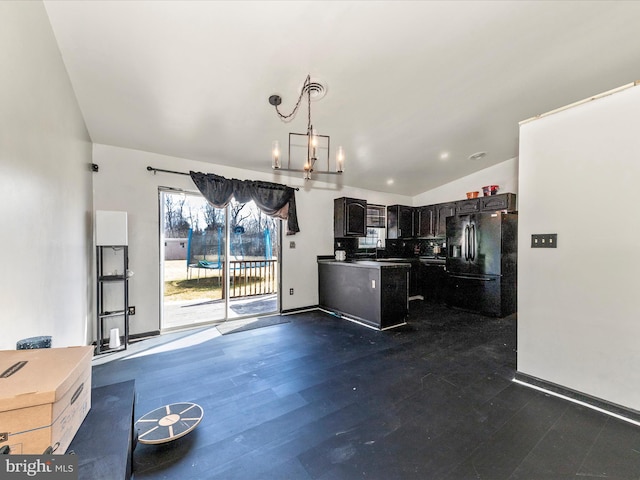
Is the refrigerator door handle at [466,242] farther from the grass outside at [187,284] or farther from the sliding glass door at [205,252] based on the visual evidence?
the grass outside at [187,284]

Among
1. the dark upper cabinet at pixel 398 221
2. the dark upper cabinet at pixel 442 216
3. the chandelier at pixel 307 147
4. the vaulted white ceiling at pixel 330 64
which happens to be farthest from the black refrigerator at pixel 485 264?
the chandelier at pixel 307 147

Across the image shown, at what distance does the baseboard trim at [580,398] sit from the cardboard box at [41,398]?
300 centimetres

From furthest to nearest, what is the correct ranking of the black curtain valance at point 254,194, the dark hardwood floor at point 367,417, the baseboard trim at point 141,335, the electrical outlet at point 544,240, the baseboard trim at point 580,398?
the black curtain valance at point 254,194, the baseboard trim at point 141,335, the electrical outlet at point 544,240, the baseboard trim at point 580,398, the dark hardwood floor at point 367,417

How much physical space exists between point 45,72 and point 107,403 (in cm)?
193

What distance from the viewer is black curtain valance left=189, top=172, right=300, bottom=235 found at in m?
3.59

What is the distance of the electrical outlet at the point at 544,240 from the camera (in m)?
2.09

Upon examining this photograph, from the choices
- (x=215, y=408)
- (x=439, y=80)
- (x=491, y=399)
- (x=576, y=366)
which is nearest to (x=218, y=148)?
(x=439, y=80)

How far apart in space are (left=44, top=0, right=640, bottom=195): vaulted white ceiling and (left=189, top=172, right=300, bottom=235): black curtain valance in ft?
1.33

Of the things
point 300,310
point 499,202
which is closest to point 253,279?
point 300,310

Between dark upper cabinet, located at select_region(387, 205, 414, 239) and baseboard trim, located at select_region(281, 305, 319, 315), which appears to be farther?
dark upper cabinet, located at select_region(387, 205, 414, 239)

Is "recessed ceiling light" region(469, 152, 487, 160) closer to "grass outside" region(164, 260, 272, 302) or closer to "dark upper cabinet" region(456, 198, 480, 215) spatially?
"dark upper cabinet" region(456, 198, 480, 215)

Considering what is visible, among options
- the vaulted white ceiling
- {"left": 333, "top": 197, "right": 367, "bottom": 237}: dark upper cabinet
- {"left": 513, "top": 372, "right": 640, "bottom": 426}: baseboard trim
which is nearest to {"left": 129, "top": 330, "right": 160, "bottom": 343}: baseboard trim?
the vaulted white ceiling

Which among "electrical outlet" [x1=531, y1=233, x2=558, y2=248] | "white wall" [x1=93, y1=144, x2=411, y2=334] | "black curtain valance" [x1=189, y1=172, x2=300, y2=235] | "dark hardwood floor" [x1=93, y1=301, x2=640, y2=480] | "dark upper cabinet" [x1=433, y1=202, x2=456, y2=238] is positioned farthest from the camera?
"dark upper cabinet" [x1=433, y1=202, x2=456, y2=238]

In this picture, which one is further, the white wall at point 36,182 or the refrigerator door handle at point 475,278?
the refrigerator door handle at point 475,278
